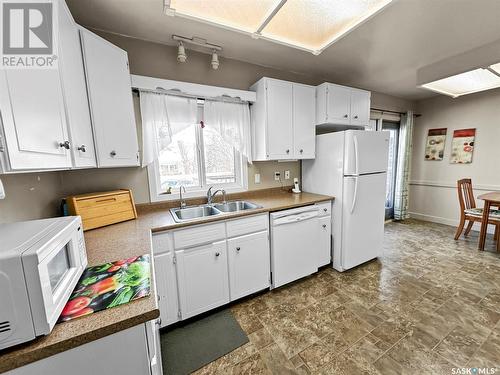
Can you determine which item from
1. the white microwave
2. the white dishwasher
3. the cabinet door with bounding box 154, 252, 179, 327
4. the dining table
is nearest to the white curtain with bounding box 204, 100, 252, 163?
the white dishwasher

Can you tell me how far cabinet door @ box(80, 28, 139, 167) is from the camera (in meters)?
Answer: 1.39

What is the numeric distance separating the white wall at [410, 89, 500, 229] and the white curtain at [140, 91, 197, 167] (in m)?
4.69

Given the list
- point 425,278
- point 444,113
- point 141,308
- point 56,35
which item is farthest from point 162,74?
point 444,113

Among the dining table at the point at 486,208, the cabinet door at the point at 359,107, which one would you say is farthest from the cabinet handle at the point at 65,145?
the dining table at the point at 486,208

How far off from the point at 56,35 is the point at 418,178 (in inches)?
225

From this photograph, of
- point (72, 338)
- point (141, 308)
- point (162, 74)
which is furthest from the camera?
point (162, 74)

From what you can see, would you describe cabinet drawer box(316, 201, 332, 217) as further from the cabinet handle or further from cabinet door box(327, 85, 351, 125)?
the cabinet handle

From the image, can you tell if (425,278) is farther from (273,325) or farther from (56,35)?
(56,35)

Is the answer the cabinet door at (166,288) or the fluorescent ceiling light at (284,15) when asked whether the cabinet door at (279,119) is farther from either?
the cabinet door at (166,288)

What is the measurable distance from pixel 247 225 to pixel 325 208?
108 cm

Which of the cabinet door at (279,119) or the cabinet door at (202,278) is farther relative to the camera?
the cabinet door at (279,119)

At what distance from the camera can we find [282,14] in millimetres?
1457

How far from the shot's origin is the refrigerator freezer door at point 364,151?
2.23 metres

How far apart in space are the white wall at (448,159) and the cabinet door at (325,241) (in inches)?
126
